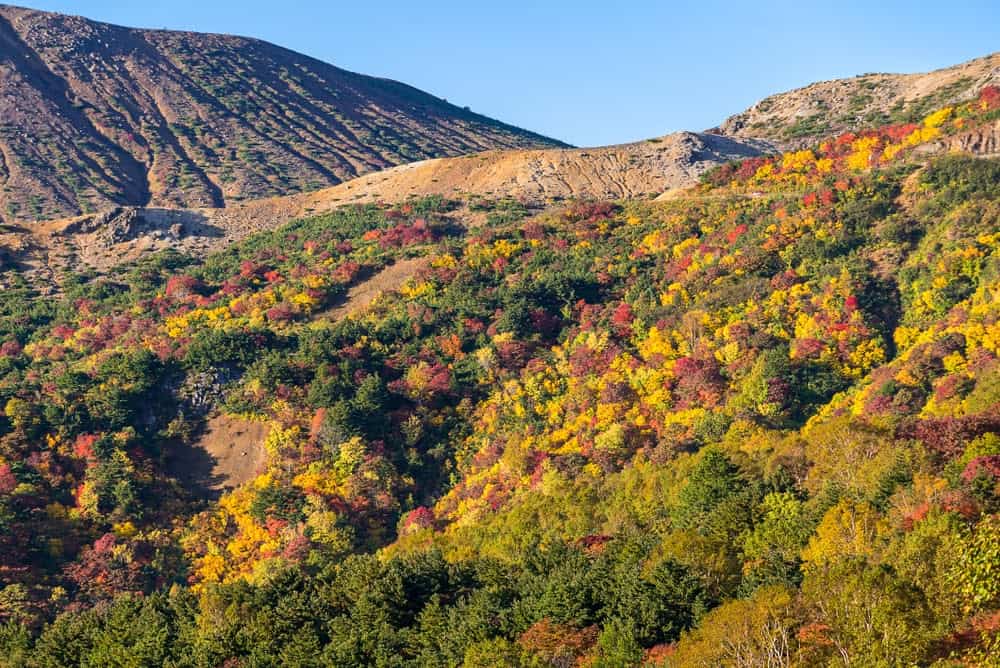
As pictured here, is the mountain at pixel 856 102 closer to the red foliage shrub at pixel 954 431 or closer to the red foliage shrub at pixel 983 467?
the red foliage shrub at pixel 954 431

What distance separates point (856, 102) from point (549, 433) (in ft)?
291

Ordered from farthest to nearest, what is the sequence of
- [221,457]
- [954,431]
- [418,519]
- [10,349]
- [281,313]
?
1. [10,349]
2. [281,313]
3. [221,457]
4. [418,519]
5. [954,431]

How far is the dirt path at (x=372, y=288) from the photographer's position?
102 m

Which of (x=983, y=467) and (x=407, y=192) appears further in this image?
(x=407, y=192)

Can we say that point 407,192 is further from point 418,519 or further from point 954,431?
point 954,431

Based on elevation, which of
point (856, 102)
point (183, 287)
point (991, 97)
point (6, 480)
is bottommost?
point (6, 480)

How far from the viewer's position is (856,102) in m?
149

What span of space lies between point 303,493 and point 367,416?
901cm

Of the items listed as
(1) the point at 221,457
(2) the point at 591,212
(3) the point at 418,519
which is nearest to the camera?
(3) the point at 418,519

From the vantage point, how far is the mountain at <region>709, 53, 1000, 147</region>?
134 m

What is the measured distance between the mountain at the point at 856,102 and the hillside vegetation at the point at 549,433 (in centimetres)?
2268

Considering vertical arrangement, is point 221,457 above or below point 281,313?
below

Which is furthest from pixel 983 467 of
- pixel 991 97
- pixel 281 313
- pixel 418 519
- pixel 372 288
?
pixel 991 97

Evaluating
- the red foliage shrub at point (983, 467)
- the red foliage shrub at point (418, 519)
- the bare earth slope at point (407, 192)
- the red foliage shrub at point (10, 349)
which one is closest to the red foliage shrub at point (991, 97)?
the bare earth slope at point (407, 192)
